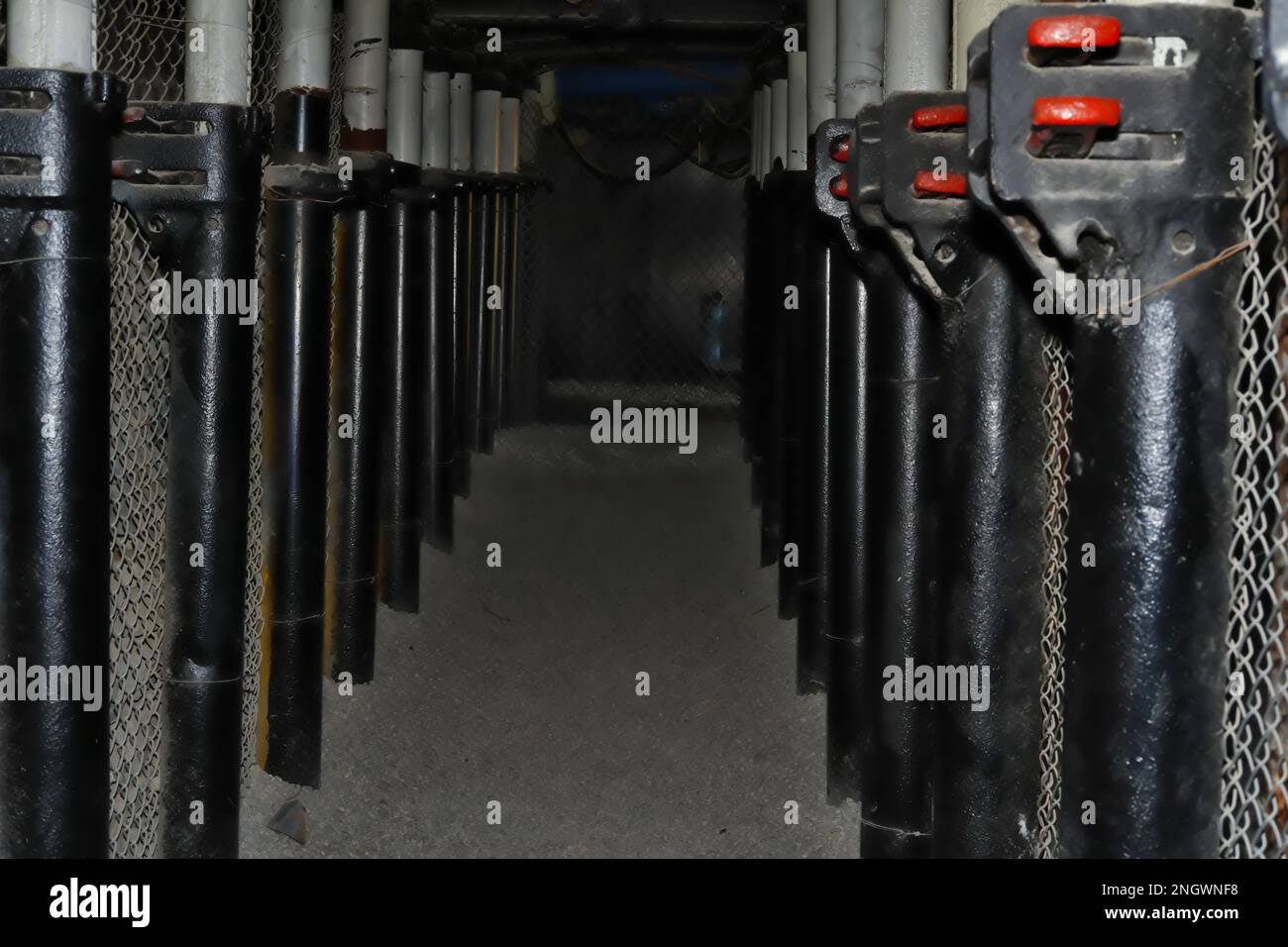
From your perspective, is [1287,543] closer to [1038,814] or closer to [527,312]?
[1038,814]

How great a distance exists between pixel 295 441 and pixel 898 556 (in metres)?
1.99

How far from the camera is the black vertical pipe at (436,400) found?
8016mm

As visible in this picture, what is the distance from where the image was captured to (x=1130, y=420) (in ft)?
6.57

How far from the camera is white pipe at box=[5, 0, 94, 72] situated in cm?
259

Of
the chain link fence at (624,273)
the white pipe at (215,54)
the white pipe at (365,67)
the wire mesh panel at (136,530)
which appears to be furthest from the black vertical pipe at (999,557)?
the chain link fence at (624,273)

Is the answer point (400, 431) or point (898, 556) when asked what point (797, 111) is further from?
point (898, 556)

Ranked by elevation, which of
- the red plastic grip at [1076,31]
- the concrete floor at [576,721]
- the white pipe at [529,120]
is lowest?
the concrete floor at [576,721]

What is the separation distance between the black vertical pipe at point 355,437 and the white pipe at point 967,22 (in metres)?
2.98

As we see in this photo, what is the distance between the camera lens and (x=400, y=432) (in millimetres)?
6852

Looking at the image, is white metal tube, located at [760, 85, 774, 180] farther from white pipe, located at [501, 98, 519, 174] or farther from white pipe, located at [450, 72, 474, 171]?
white pipe, located at [501, 98, 519, 174]

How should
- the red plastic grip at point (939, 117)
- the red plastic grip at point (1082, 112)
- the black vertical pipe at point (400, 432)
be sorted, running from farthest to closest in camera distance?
the black vertical pipe at point (400, 432), the red plastic grip at point (939, 117), the red plastic grip at point (1082, 112)

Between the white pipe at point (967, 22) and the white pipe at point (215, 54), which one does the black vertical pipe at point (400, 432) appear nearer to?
the white pipe at point (215, 54)

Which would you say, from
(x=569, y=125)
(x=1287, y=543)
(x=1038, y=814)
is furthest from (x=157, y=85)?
(x=569, y=125)

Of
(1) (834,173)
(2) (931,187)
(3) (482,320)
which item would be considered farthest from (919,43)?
(3) (482,320)
